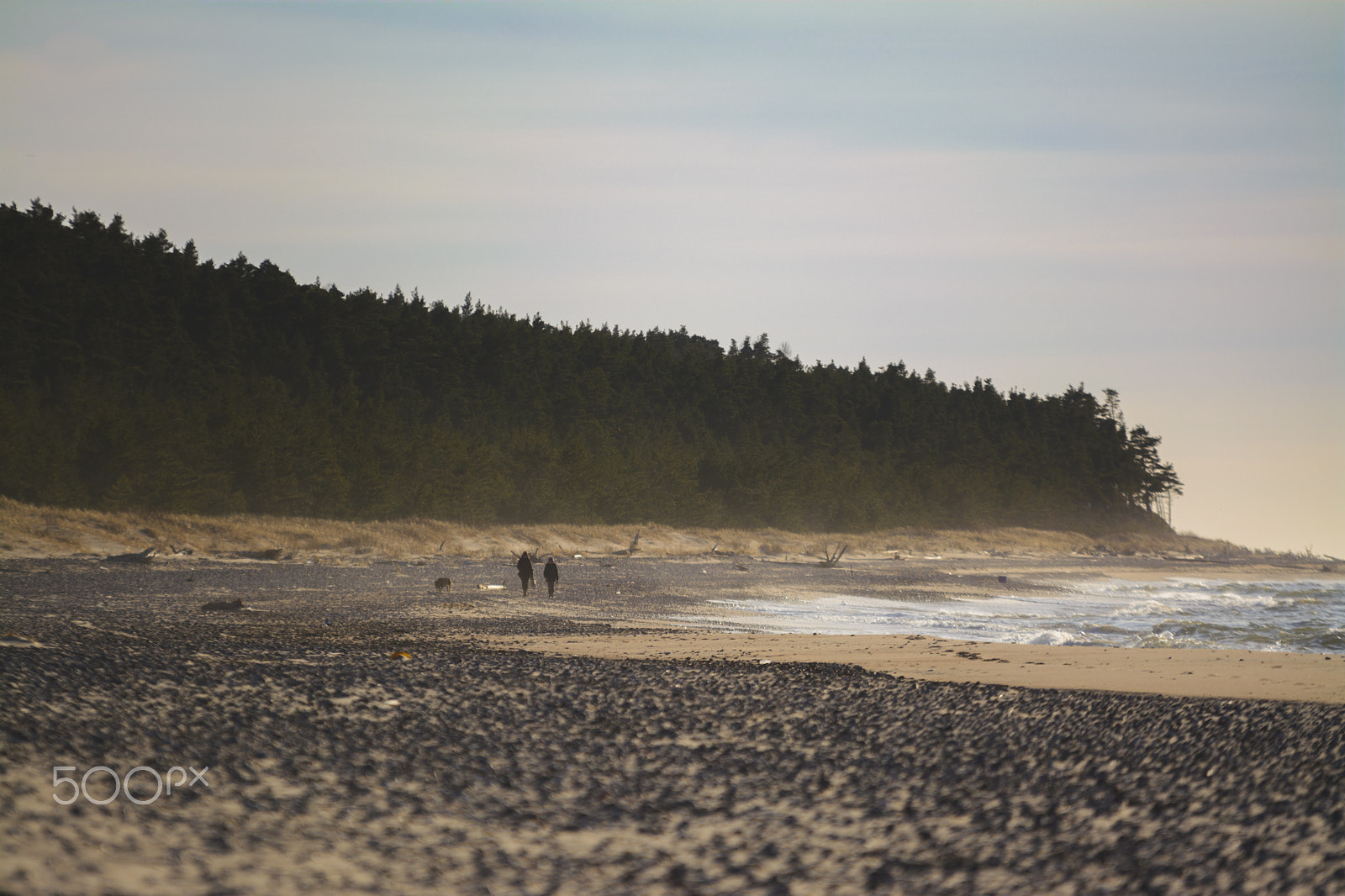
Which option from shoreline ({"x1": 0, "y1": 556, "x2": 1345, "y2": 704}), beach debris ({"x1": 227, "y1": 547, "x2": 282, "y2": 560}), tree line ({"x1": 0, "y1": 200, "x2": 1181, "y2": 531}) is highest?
tree line ({"x1": 0, "y1": 200, "x2": 1181, "y2": 531})

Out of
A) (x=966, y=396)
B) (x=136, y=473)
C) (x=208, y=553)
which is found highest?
(x=966, y=396)

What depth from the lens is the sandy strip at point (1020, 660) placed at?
16469 millimetres

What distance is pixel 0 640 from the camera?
46.8 feet

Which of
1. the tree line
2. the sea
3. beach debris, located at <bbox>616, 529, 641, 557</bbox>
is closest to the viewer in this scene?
the sea

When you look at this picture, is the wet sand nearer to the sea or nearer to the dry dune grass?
the sea

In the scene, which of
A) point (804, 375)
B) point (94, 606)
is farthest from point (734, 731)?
point (804, 375)

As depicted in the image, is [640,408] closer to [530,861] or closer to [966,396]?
[966,396]

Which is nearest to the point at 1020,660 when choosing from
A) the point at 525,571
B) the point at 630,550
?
the point at 525,571

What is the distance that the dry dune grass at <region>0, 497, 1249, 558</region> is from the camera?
42.0 m

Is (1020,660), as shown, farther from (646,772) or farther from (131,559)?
(131,559)

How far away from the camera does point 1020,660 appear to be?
19.9 m

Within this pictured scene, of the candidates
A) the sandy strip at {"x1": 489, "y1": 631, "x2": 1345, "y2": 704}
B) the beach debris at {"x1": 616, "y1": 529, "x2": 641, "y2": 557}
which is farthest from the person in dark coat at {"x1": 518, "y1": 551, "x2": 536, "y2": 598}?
the beach debris at {"x1": 616, "y1": 529, "x2": 641, "y2": 557}

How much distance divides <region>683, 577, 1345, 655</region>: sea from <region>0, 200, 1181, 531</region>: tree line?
35855 mm

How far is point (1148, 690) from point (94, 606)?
22.6m
